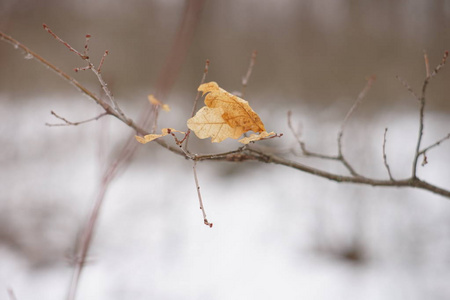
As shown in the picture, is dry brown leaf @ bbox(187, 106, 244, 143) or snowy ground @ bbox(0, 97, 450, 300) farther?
snowy ground @ bbox(0, 97, 450, 300)

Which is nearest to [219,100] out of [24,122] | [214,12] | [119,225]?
[119,225]

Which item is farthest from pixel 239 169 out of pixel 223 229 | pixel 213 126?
pixel 213 126

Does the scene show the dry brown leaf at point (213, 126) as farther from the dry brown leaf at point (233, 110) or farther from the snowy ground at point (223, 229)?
the snowy ground at point (223, 229)

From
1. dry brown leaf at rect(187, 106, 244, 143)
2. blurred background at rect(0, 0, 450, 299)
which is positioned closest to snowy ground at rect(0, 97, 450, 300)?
blurred background at rect(0, 0, 450, 299)

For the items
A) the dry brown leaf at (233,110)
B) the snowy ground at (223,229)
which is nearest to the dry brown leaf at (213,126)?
the dry brown leaf at (233,110)

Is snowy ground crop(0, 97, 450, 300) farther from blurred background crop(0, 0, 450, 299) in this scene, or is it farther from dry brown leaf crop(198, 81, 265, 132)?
dry brown leaf crop(198, 81, 265, 132)

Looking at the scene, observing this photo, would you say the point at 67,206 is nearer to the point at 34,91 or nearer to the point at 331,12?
the point at 34,91
